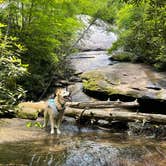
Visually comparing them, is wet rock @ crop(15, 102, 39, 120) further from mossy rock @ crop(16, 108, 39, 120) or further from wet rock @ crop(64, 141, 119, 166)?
wet rock @ crop(64, 141, 119, 166)

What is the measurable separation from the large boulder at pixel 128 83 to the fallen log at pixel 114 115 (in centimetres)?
204

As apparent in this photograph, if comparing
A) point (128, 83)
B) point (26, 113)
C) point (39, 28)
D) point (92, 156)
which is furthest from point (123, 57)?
point (92, 156)

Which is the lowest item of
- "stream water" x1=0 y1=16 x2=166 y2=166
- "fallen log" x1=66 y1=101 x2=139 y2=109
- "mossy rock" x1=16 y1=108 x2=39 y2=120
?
"mossy rock" x1=16 y1=108 x2=39 y2=120

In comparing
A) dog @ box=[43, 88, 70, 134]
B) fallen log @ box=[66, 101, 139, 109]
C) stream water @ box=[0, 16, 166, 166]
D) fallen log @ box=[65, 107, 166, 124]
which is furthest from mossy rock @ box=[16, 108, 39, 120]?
stream water @ box=[0, 16, 166, 166]

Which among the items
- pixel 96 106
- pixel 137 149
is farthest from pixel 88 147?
pixel 96 106

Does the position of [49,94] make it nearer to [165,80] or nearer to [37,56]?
[37,56]

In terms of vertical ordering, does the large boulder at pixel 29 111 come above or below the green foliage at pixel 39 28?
below

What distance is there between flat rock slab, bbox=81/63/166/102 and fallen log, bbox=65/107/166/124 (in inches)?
79.7

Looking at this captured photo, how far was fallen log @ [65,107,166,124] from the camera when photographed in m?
10.8

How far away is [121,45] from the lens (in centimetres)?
2069

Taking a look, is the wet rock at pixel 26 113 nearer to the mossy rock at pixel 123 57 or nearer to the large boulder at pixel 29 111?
the large boulder at pixel 29 111

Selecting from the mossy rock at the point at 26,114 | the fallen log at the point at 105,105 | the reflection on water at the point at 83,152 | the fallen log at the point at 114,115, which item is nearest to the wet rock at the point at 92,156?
the reflection on water at the point at 83,152

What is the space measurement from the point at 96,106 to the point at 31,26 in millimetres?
5743

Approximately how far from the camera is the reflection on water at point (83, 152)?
760cm
